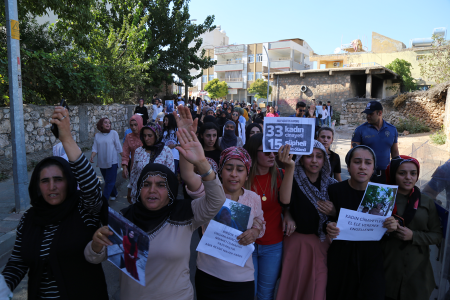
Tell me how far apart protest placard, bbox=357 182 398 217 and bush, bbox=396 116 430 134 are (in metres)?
17.4

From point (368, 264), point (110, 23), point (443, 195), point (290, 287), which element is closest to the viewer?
point (368, 264)

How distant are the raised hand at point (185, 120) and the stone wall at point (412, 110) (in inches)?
733

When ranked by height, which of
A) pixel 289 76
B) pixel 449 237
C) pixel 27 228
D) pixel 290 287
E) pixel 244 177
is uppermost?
pixel 289 76

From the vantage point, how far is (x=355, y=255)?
7.82 feet

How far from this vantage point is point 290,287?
260cm

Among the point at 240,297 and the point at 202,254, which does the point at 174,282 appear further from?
the point at 240,297

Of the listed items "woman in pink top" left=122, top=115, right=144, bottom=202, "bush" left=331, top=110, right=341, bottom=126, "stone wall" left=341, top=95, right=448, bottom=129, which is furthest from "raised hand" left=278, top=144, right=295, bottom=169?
"bush" left=331, top=110, right=341, bottom=126

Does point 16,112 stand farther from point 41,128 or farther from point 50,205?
point 41,128

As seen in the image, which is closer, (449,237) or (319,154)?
(449,237)

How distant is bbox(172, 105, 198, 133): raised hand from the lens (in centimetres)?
222

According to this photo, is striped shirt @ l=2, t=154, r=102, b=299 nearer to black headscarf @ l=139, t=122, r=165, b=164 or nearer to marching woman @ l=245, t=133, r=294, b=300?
marching woman @ l=245, t=133, r=294, b=300

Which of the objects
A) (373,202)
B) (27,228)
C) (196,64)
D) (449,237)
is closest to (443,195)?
(449,237)

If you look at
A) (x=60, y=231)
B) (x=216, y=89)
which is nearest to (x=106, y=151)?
(x=60, y=231)

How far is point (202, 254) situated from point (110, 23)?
21.5 m
